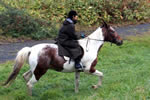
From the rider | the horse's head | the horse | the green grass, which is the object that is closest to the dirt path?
the green grass

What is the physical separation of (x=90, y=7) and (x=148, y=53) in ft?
24.6

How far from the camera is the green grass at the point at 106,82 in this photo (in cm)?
690

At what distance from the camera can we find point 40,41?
46.2ft

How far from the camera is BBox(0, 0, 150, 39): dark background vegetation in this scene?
47.7ft

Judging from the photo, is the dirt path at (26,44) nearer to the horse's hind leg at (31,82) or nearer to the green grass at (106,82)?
the green grass at (106,82)

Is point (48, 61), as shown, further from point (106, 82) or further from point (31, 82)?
point (106, 82)

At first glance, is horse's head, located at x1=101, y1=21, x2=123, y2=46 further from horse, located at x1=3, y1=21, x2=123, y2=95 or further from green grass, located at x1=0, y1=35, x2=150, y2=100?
green grass, located at x1=0, y1=35, x2=150, y2=100

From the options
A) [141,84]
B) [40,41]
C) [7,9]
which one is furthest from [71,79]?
[7,9]

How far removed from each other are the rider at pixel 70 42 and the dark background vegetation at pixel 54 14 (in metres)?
7.26

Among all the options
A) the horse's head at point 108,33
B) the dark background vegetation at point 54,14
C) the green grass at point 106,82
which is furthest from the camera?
the dark background vegetation at point 54,14

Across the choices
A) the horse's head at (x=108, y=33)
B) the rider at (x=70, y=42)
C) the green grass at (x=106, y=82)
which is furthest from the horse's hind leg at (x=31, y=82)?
the horse's head at (x=108, y=33)

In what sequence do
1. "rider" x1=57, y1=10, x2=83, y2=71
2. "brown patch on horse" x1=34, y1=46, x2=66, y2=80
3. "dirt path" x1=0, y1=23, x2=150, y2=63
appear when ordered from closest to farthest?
"brown patch on horse" x1=34, y1=46, x2=66, y2=80
"rider" x1=57, y1=10, x2=83, y2=71
"dirt path" x1=0, y1=23, x2=150, y2=63

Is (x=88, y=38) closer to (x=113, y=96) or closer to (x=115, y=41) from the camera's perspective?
(x=115, y=41)

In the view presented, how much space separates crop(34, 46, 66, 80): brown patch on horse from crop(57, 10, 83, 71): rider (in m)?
0.17
